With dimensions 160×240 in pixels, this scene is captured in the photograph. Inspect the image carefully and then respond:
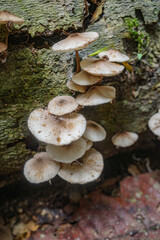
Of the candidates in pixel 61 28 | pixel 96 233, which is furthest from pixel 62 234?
pixel 61 28

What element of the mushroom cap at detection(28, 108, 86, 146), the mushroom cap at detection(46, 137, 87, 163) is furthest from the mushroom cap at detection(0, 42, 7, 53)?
the mushroom cap at detection(46, 137, 87, 163)

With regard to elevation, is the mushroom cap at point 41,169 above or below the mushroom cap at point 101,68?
below

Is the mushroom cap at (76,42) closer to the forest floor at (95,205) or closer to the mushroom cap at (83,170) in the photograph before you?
the mushroom cap at (83,170)

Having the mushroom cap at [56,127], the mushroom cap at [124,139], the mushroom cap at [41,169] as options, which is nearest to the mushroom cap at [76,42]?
the mushroom cap at [56,127]

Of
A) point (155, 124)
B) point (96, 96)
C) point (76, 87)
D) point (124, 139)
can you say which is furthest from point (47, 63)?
point (155, 124)

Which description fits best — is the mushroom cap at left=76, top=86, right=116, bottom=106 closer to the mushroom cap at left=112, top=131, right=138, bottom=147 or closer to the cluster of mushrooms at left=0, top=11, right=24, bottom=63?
the mushroom cap at left=112, top=131, right=138, bottom=147

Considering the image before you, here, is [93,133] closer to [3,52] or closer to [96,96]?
[96,96]
